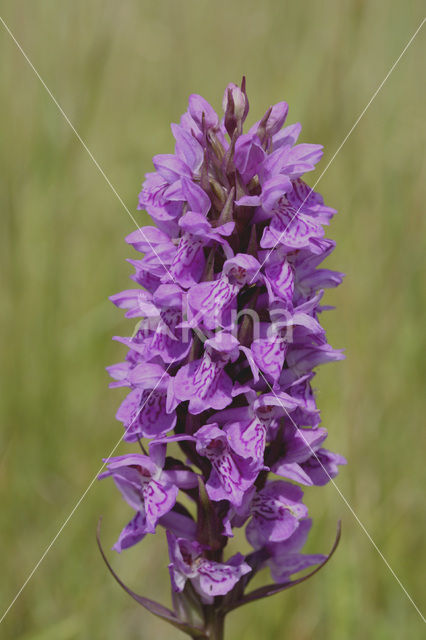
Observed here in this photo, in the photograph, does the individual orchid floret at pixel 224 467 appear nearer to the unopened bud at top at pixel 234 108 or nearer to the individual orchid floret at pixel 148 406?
the individual orchid floret at pixel 148 406

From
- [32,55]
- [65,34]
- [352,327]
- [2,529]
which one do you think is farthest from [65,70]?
[2,529]

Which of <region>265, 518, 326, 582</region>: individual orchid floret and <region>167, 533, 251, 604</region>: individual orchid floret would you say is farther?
<region>265, 518, 326, 582</region>: individual orchid floret

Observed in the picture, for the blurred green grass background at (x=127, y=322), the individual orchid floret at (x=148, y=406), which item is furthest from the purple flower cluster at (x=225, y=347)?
the blurred green grass background at (x=127, y=322)

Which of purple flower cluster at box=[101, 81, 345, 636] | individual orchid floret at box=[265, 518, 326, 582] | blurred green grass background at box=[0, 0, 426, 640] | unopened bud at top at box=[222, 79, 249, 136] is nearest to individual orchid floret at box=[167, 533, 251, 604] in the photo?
purple flower cluster at box=[101, 81, 345, 636]

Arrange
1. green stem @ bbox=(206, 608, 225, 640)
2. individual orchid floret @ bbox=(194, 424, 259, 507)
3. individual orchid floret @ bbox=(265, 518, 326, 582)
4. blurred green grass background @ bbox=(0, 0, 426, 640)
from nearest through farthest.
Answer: individual orchid floret @ bbox=(194, 424, 259, 507)
green stem @ bbox=(206, 608, 225, 640)
individual orchid floret @ bbox=(265, 518, 326, 582)
blurred green grass background @ bbox=(0, 0, 426, 640)

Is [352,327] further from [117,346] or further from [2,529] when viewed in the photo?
[2,529]

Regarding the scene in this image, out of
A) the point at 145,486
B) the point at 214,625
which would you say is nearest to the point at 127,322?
the point at 145,486

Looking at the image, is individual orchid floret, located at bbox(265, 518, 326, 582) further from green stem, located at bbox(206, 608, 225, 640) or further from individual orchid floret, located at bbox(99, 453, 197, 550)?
individual orchid floret, located at bbox(99, 453, 197, 550)
